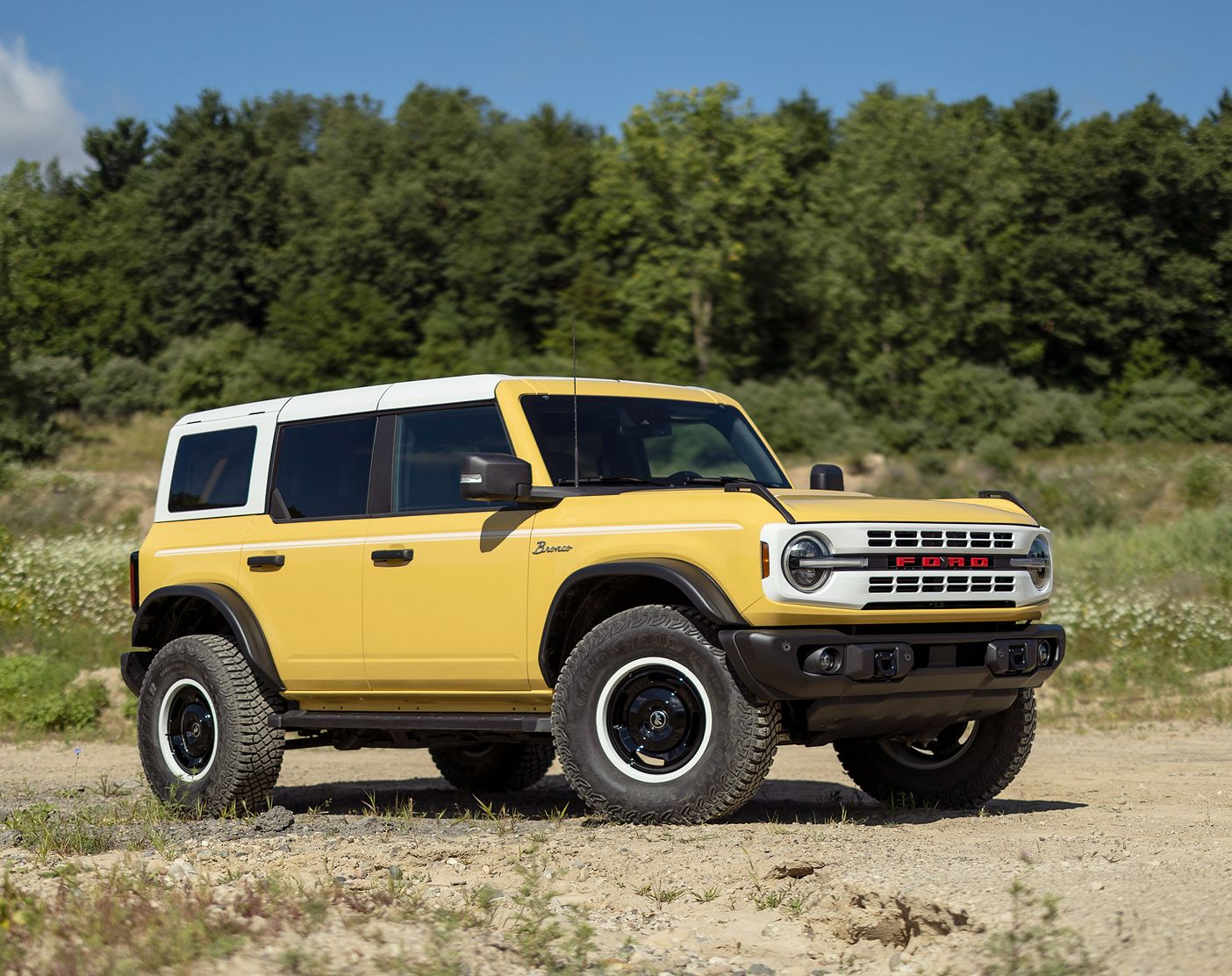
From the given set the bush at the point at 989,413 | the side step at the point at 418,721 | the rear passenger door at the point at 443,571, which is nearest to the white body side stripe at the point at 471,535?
the rear passenger door at the point at 443,571

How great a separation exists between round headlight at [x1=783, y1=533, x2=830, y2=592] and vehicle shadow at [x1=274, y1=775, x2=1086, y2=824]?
130cm

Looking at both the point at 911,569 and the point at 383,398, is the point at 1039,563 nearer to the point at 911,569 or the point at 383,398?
the point at 911,569

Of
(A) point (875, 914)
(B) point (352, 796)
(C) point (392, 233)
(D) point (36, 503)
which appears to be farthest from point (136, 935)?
(C) point (392, 233)

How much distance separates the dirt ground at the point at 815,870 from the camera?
4.89m

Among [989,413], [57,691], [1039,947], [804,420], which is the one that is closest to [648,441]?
[1039,947]

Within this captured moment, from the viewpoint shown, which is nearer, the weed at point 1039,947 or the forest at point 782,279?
the weed at point 1039,947

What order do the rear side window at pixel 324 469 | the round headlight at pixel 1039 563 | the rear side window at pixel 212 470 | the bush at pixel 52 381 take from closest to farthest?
the round headlight at pixel 1039 563, the rear side window at pixel 324 469, the rear side window at pixel 212 470, the bush at pixel 52 381

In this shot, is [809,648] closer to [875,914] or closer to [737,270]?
[875,914]

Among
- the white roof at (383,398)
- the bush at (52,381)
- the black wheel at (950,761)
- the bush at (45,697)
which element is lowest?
the bush at (45,697)

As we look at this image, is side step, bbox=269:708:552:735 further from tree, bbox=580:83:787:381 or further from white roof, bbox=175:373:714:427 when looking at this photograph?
tree, bbox=580:83:787:381

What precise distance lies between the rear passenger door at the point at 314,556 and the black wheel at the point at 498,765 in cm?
197

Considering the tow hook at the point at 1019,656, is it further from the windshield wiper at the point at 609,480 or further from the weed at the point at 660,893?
the weed at the point at 660,893

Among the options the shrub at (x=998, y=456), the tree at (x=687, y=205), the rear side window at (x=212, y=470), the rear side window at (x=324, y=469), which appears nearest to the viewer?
the rear side window at (x=324, y=469)

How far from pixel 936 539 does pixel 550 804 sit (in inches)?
139
